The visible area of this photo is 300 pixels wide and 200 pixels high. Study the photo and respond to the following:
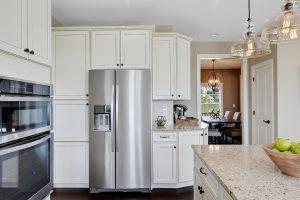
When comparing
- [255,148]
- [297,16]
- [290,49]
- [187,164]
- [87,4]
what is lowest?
[187,164]

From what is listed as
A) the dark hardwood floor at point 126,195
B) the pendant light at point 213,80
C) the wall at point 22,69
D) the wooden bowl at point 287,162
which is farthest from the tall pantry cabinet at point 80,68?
the pendant light at point 213,80

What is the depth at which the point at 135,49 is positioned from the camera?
11.5ft

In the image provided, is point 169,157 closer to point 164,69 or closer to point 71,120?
point 164,69

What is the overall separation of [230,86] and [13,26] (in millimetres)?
9337

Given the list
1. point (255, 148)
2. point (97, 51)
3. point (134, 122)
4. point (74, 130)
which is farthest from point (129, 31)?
point (255, 148)

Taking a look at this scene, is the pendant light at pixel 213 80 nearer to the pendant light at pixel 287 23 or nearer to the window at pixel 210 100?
the window at pixel 210 100

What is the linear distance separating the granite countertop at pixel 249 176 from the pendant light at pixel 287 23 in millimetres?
898

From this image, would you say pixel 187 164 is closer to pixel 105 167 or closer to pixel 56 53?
pixel 105 167

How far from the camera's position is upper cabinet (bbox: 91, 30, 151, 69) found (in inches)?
138

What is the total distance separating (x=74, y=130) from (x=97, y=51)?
3.82ft

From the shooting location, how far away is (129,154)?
3.32m

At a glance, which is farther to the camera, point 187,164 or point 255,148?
point 187,164

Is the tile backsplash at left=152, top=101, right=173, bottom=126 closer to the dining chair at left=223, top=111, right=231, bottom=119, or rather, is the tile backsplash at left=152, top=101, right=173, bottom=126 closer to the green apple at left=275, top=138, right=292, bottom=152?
the green apple at left=275, top=138, right=292, bottom=152

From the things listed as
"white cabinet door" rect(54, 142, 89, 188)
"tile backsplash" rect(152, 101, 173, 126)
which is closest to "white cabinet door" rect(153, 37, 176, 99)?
"tile backsplash" rect(152, 101, 173, 126)
